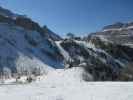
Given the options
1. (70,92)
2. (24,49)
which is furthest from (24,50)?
(70,92)

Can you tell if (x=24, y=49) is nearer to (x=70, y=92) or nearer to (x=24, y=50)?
(x=24, y=50)

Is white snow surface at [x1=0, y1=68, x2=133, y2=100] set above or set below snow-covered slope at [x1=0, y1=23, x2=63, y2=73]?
below

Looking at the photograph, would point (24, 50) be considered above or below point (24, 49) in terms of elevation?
below

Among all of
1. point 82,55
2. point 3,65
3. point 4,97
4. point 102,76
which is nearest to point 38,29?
point 82,55

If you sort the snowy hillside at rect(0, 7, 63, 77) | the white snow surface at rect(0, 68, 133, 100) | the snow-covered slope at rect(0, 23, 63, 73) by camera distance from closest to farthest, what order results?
the white snow surface at rect(0, 68, 133, 100) → the snowy hillside at rect(0, 7, 63, 77) → the snow-covered slope at rect(0, 23, 63, 73)

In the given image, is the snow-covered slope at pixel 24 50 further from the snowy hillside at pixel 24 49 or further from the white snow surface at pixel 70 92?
the white snow surface at pixel 70 92

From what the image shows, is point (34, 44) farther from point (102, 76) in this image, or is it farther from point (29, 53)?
point (102, 76)

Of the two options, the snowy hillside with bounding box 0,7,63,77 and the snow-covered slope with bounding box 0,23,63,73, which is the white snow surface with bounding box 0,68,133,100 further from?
the snow-covered slope with bounding box 0,23,63,73

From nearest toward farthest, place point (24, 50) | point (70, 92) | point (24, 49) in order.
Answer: point (70, 92), point (24, 50), point (24, 49)

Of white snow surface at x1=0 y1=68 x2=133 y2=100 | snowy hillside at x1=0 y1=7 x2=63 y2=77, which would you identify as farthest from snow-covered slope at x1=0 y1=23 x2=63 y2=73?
white snow surface at x1=0 y1=68 x2=133 y2=100

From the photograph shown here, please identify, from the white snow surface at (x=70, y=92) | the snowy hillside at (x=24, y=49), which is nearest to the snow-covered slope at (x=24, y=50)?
the snowy hillside at (x=24, y=49)

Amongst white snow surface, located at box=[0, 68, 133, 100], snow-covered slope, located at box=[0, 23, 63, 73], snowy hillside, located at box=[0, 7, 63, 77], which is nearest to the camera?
white snow surface, located at box=[0, 68, 133, 100]

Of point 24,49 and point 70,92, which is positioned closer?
point 70,92

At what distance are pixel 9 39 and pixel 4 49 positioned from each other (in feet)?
35.6
